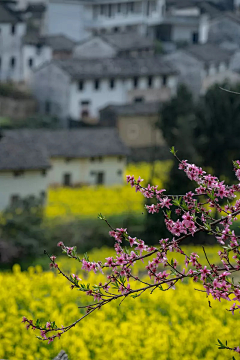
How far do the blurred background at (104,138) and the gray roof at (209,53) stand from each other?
0.16 meters

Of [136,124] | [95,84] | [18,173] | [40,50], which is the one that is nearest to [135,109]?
[136,124]

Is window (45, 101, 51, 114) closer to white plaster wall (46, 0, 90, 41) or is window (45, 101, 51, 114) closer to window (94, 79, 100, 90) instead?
window (94, 79, 100, 90)

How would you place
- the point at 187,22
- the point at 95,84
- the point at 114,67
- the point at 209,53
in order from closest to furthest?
the point at 95,84
the point at 114,67
the point at 209,53
the point at 187,22

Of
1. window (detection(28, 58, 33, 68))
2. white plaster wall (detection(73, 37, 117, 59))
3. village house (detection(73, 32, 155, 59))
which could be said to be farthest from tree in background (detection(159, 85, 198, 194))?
window (detection(28, 58, 33, 68))

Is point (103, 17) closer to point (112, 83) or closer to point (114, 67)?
point (114, 67)

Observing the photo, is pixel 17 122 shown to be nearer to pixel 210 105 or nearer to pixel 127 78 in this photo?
pixel 127 78

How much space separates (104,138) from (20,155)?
9309 millimetres

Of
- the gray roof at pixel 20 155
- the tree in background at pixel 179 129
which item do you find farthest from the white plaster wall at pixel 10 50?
the gray roof at pixel 20 155

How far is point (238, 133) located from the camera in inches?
1403

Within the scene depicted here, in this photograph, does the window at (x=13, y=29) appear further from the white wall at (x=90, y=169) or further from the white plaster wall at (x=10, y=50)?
the white wall at (x=90, y=169)

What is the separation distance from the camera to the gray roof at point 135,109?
Answer: 49500 mm

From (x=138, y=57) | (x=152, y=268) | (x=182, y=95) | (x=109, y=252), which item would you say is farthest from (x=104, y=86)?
Answer: (x=152, y=268)

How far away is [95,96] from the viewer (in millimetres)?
54719

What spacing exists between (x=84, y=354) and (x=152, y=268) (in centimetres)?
358
